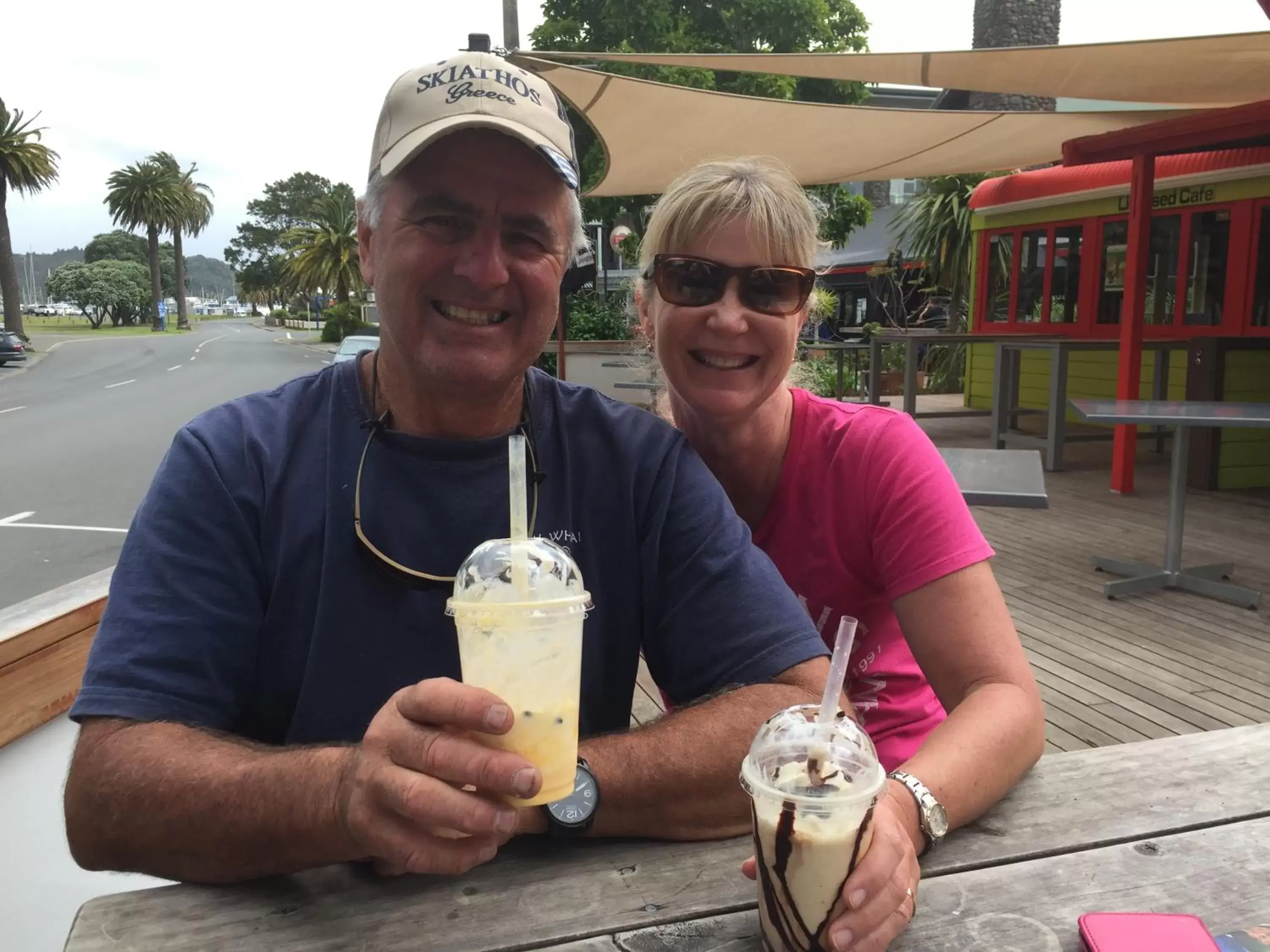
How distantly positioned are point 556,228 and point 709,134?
6.14 m

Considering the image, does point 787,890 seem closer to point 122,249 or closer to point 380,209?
point 380,209

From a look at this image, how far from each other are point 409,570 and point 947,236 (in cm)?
1664

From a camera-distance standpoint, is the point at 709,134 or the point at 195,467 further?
the point at 709,134

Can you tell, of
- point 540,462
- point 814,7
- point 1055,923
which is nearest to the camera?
point 1055,923

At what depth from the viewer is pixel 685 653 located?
4.80ft

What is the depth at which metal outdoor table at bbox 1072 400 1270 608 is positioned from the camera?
452 centimetres

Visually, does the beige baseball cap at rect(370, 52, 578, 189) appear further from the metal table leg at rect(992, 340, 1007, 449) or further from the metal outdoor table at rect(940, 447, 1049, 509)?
the metal table leg at rect(992, 340, 1007, 449)

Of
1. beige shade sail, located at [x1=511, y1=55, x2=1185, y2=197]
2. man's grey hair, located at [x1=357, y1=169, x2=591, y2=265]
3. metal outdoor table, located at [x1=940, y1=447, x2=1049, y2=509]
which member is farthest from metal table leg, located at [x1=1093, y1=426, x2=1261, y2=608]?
man's grey hair, located at [x1=357, y1=169, x2=591, y2=265]

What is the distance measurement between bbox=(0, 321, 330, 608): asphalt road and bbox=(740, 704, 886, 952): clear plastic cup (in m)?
1.37

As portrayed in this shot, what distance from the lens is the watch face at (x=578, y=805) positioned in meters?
1.20

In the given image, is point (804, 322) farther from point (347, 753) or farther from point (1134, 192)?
point (1134, 192)

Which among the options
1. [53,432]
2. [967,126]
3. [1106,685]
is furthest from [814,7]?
[1106,685]

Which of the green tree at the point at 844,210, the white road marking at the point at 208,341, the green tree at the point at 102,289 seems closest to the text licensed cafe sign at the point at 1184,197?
the green tree at the point at 844,210

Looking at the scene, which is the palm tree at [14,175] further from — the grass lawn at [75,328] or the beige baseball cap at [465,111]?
the beige baseball cap at [465,111]
